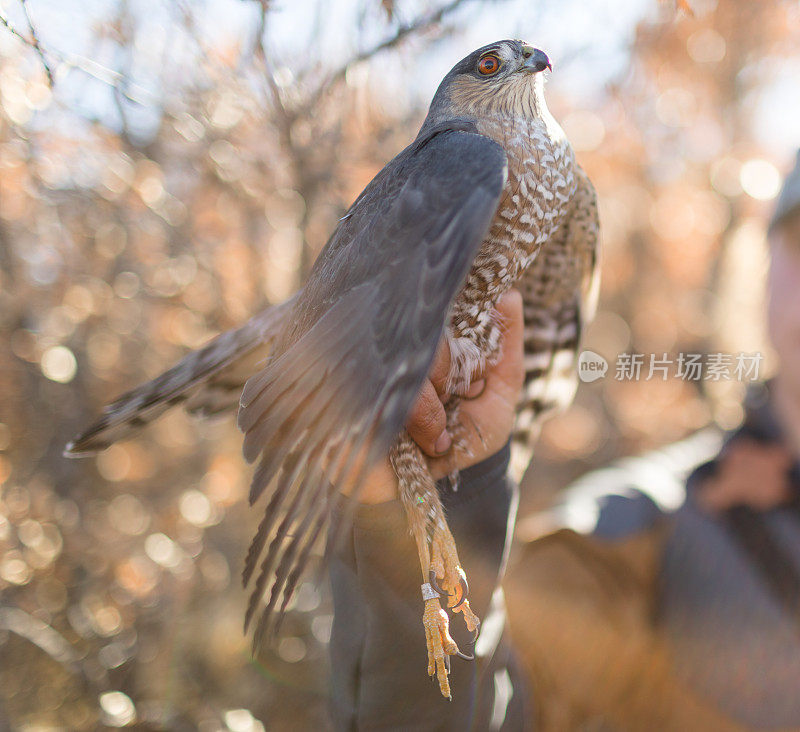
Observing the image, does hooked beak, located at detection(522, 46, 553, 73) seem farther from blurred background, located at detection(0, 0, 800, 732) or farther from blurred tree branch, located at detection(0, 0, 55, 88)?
blurred tree branch, located at detection(0, 0, 55, 88)

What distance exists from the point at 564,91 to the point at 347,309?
4.76ft

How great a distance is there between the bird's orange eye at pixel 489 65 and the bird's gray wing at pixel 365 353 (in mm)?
421

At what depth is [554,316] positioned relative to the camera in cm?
187

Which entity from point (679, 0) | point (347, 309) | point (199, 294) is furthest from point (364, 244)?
point (199, 294)

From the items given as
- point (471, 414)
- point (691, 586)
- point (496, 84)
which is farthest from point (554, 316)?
point (691, 586)

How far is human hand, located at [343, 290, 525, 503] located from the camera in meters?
1.29

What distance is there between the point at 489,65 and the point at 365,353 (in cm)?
109

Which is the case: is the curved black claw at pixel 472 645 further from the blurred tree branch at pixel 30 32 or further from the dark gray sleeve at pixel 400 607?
the blurred tree branch at pixel 30 32

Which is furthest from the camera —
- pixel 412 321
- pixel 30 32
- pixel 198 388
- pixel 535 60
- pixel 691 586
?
pixel 691 586

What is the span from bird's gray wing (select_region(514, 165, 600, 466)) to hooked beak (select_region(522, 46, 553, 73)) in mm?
492

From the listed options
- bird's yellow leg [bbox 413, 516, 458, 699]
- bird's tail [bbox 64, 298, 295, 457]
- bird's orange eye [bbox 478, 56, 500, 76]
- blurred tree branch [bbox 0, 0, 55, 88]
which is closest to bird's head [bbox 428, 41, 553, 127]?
bird's orange eye [bbox 478, 56, 500, 76]

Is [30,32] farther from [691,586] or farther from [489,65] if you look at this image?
[691,586]

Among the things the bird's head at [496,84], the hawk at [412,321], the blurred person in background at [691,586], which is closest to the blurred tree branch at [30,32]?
the hawk at [412,321]

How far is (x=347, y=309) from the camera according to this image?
1.19 m
